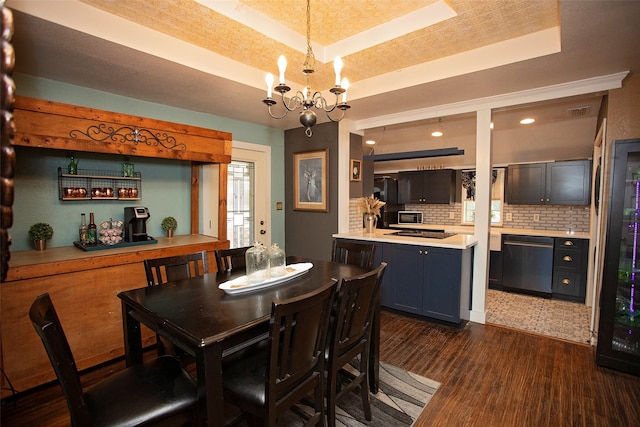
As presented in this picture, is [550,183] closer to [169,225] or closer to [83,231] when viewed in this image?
[169,225]

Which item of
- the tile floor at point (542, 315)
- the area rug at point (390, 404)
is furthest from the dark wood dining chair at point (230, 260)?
the tile floor at point (542, 315)

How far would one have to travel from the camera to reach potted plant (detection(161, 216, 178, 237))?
11.2 feet

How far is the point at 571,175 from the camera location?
4473 mm

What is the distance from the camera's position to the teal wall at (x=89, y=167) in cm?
263

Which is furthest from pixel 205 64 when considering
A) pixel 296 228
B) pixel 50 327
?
pixel 296 228

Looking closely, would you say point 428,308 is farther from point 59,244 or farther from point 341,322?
point 59,244

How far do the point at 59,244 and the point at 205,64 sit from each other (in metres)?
2.05

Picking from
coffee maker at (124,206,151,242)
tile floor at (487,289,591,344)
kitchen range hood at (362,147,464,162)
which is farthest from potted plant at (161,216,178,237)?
tile floor at (487,289,591,344)

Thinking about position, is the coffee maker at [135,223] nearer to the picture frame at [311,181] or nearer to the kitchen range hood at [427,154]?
the picture frame at [311,181]

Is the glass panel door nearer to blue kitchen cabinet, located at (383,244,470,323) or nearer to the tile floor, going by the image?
blue kitchen cabinet, located at (383,244,470,323)

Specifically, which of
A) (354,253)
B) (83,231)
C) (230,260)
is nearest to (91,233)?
(83,231)

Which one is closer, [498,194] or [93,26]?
[93,26]

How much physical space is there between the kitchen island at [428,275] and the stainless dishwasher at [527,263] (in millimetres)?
1483

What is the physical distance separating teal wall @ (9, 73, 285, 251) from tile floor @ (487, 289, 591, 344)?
3.80 meters
